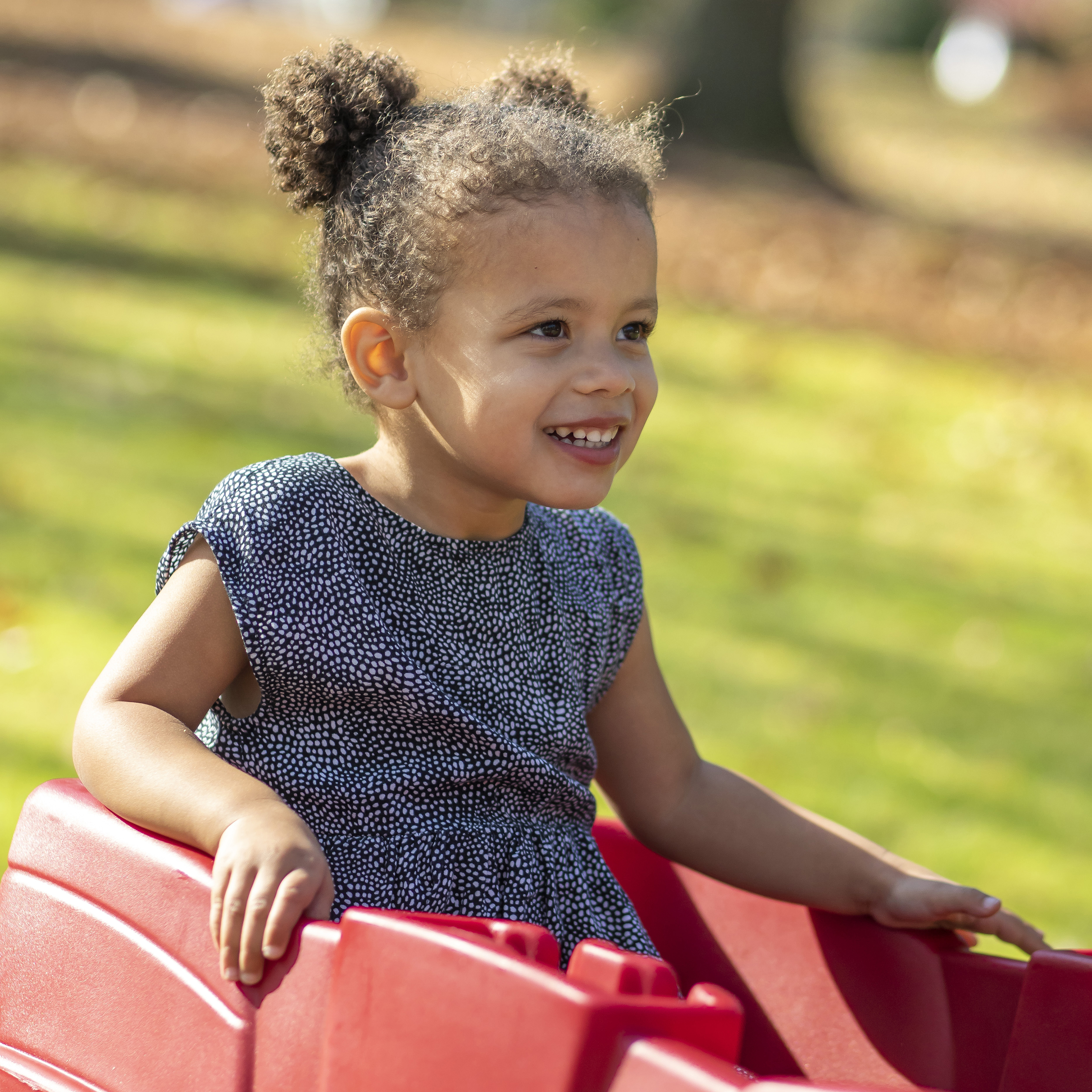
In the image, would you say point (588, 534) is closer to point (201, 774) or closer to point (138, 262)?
point (201, 774)

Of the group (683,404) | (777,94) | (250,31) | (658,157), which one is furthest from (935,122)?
(658,157)

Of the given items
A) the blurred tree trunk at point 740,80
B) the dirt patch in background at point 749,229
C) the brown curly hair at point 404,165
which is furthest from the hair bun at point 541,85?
the blurred tree trunk at point 740,80

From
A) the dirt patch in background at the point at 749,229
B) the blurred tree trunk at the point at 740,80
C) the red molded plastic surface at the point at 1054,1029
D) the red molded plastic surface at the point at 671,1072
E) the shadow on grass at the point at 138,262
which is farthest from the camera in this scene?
Answer: the blurred tree trunk at the point at 740,80

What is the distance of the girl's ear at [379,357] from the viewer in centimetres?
170

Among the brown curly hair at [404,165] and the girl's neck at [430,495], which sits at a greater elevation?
the brown curly hair at [404,165]

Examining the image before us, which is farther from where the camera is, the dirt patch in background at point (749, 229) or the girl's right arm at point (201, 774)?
the dirt patch in background at point (749, 229)

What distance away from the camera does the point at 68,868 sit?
1459 mm

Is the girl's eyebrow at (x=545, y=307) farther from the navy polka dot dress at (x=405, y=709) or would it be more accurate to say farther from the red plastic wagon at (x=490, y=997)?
the red plastic wagon at (x=490, y=997)

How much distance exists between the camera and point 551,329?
63.9 inches

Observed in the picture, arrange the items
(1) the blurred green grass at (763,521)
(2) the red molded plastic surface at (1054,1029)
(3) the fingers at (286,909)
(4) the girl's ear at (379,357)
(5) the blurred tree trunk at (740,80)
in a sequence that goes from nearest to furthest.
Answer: (3) the fingers at (286,909) < (2) the red molded plastic surface at (1054,1029) < (4) the girl's ear at (379,357) < (1) the blurred green grass at (763,521) < (5) the blurred tree trunk at (740,80)

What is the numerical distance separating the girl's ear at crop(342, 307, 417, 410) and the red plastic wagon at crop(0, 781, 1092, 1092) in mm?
527

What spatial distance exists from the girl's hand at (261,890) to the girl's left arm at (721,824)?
65 cm

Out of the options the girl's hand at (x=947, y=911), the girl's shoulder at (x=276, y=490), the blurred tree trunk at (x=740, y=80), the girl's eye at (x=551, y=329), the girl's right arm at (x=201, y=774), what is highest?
the blurred tree trunk at (x=740, y=80)

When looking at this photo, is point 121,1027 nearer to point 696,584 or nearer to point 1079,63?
point 696,584
